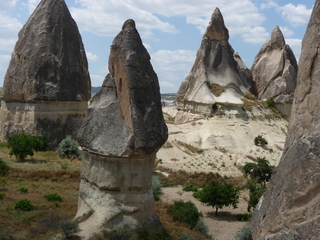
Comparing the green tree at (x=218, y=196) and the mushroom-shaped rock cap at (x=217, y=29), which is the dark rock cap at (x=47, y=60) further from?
the green tree at (x=218, y=196)

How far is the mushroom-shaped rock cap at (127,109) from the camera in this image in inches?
344

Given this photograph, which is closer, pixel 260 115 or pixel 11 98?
pixel 11 98

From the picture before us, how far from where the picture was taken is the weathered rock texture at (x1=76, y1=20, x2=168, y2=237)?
345 inches

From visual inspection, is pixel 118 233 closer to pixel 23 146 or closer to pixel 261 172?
pixel 261 172

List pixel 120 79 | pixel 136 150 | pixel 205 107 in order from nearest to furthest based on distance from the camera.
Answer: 1. pixel 136 150
2. pixel 120 79
3. pixel 205 107

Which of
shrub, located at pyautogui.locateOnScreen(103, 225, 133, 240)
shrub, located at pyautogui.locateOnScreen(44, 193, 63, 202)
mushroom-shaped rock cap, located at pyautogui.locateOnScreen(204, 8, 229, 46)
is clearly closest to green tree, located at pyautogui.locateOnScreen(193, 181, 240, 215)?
shrub, located at pyautogui.locateOnScreen(44, 193, 63, 202)

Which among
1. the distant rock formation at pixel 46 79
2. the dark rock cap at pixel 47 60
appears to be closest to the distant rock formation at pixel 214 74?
the dark rock cap at pixel 47 60

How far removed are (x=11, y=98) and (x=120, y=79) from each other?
14350 mm

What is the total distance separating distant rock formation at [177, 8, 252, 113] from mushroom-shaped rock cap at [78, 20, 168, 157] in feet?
58.1

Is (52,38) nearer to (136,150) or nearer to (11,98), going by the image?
(11,98)

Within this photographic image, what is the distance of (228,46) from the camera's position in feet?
96.4

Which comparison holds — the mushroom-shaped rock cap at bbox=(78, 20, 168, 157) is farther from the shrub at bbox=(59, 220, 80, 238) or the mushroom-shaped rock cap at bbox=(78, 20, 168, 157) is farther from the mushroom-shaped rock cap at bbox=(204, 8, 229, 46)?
the mushroom-shaped rock cap at bbox=(204, 8, 229, 46)

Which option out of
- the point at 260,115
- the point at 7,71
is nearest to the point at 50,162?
the point at 7,71

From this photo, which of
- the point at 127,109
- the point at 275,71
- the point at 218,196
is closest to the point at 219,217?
the point at 218,196
